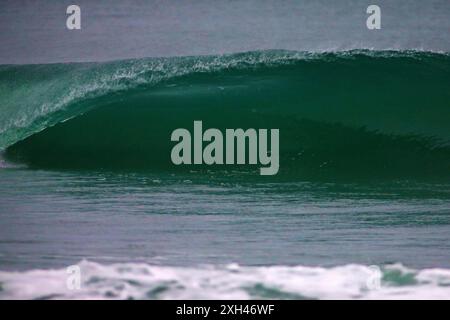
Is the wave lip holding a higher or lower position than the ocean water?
lower

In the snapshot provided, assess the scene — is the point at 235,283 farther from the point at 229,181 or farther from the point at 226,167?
the point at 226,167

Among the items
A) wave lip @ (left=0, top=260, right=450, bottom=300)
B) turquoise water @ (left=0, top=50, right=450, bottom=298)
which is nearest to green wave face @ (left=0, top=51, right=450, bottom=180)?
turquoise water @ (left=0, top=50, right=450, bottom=298)

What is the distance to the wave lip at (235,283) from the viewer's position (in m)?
3.39

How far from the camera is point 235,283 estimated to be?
11.4 ft

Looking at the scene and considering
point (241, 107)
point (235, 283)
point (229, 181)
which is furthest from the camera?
point (241, 107)

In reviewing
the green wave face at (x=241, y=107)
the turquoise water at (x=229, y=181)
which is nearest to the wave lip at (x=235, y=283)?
the turquoise water at (x=229, y=181)

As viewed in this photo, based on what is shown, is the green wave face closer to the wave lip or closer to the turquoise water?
the turquoise water

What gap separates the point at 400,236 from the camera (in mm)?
3803

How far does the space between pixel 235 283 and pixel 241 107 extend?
2.50 metres

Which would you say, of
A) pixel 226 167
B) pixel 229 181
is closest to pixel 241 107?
pixel 226 167

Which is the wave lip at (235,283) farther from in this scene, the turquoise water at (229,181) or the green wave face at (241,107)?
the green wave face at (241,107)

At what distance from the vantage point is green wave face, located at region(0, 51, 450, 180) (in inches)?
212

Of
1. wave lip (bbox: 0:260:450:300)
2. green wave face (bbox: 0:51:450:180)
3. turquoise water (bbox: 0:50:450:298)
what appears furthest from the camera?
green wave face (bbox: 0:51:450:180)

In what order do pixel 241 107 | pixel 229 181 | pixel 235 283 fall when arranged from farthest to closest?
pixel 241 107
pixel 229 181
pixel 235 283
